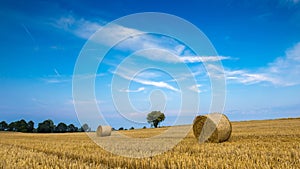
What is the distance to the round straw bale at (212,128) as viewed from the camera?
11.2 metres

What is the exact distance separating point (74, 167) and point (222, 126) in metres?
7.80

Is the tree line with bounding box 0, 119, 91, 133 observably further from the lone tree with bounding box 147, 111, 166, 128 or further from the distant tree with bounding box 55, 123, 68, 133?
the lone tree with bounding box 147, 111, 166, 128

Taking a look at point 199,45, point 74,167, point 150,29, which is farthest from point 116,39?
point 74,167

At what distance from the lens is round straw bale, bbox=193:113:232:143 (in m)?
11.2

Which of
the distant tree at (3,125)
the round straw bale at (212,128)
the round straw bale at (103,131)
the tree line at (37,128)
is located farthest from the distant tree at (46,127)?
the round straw bale at (212,128)

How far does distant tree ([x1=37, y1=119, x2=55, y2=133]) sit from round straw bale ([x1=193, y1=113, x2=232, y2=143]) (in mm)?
47182

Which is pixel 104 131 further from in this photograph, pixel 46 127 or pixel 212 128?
pixel 46 127

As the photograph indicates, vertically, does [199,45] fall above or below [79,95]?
above

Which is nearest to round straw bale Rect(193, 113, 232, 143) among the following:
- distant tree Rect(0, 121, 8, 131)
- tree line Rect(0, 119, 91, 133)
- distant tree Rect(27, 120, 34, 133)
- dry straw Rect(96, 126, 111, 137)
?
dry straw Rect(96, 126, 111, 137)

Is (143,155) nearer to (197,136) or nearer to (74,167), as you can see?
(74,167)

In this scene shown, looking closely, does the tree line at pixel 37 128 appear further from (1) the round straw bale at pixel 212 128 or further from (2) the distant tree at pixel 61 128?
(1) the round straw bale at pixel 212 128

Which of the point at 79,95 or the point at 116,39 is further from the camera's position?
the point at 116,39

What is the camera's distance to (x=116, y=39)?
9734 millimetres

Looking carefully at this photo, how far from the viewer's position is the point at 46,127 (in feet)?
175
